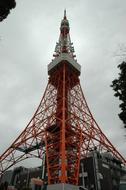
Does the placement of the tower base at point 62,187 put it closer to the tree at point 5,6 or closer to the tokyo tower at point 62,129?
the tokyo tower at point 62,129

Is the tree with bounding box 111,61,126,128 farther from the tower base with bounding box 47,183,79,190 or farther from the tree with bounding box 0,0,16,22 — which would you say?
the tower base with bounding box 47,183,79,190

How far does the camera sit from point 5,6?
11781mm

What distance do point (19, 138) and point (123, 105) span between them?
26.8 m

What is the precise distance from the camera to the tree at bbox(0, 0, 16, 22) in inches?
459

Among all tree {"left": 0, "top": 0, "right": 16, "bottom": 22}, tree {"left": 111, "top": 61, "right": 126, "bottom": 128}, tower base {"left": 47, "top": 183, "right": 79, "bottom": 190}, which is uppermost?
tree {"left": 0, "top": 0, "right": 16, "bottom": 22}

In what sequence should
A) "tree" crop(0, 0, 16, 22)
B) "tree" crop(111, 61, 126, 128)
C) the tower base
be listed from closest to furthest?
"tree" crop(0, 0, 16, 22), "tree" crop(111, 61, 126, 128), the tower base

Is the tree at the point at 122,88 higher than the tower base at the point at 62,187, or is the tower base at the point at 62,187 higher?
the tree at the point at 122,88

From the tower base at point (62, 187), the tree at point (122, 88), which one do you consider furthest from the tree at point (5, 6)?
the tower base at point (62, 187)

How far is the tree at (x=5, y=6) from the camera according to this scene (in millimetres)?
11665

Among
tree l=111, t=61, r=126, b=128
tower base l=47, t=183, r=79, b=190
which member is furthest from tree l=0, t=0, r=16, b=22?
tower base l=47, t=183, r=79, b=190

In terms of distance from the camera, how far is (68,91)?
42438 mm

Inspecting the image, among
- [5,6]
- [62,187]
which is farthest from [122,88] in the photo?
[62,187]

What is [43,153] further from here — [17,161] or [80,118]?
[80,118]

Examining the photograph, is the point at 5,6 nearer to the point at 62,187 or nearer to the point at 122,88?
the point at 122,88
